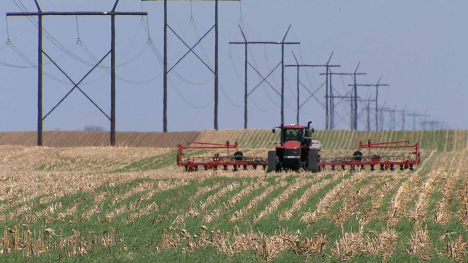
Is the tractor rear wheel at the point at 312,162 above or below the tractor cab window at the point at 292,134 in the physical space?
below

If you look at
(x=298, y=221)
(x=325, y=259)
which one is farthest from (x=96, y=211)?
(x=325, y=259)

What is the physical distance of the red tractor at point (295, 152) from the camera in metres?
32.9

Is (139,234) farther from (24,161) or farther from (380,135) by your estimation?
(380,135)

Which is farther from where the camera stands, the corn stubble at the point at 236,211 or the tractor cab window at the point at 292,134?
the tractor cab window at the point at 292,134

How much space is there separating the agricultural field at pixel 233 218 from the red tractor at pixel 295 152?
12.6 feet

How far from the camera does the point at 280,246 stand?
13.0m

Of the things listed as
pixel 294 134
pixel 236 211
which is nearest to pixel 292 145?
pixel 294 134

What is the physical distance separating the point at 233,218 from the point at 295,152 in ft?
52.2

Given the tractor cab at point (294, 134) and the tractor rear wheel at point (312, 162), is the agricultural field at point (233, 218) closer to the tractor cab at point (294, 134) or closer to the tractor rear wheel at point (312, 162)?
the tractor rear wheel at point (312, 162)

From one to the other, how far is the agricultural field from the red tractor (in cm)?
384

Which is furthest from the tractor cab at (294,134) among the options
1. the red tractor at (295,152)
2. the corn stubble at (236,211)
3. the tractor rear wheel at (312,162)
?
the corn stubble at (236,211)

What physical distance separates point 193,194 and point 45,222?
19.2 feet

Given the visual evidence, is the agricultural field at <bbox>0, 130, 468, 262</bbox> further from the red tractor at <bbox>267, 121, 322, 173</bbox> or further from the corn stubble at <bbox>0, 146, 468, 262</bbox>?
the red tractor at <bbox>267, 121, 322, 173</bbox>

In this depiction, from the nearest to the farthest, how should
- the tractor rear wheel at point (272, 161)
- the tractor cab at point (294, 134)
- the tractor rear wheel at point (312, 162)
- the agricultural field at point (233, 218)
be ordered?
the agricultural field at point (233, 218), the tractor rear wheel at point (312, 162), the tractor rear wheel at point (272, 161), the tractor cab at point (294, 134)
